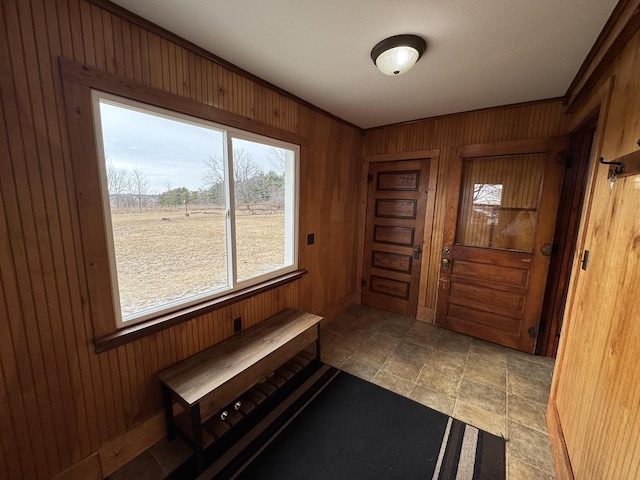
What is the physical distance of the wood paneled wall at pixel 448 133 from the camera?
2.38 metres

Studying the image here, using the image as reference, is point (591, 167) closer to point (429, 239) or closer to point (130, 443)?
point (429, 239)

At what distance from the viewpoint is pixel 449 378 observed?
2.17 meters

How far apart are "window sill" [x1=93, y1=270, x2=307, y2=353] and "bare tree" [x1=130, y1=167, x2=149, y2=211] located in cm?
69

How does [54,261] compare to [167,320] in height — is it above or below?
above

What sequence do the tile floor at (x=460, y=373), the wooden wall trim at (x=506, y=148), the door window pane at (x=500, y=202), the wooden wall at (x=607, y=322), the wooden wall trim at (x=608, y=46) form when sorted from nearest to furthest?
the wooden wall at (x=607, y=322) → the wooden wall trim at (x=608, y=46) → the tile floor at (x=460, y=373) → the wooden wall trim at (x=506, y=148) → the door window pane at (x=500, y=202)

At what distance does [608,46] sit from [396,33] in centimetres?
113

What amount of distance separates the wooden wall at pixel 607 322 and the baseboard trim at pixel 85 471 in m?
2.35

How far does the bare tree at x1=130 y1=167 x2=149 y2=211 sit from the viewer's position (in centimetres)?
142

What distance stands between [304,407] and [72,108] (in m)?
2.23

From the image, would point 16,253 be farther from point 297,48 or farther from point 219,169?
point 297,48

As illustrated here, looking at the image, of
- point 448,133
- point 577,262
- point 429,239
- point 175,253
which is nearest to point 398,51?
point 448,133

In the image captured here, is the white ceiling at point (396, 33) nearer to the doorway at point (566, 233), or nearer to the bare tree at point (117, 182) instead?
the doorway at point (566, 233)

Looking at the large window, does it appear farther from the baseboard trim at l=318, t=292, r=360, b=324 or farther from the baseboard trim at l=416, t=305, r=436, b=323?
the baseboard trim at l=416, t=305, r=436, b=323

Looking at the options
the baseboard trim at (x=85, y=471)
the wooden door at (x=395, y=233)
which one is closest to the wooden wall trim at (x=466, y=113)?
the wooden door at (x=395, y=233)
